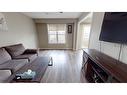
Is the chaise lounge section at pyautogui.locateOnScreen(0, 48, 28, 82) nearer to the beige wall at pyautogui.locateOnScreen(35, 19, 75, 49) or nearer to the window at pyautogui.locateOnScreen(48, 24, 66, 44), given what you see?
the beige wall at pyautogui.locateOnScreen(35, 19, 75, 49)

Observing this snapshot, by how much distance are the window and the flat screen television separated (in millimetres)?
5003

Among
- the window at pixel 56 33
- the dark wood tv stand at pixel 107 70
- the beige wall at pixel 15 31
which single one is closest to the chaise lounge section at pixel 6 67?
the beige wall at pixel 15 31

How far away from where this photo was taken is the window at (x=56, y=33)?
6.91 metres

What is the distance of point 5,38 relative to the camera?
3.52 meters

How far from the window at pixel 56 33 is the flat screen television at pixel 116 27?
5003mm

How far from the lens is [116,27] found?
1688 mm

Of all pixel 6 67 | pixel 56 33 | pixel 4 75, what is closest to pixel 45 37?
pixel 56 33

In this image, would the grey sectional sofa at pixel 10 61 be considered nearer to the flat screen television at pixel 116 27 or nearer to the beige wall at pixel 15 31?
the beige wall at pixel 15 31

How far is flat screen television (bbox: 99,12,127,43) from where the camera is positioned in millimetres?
1475

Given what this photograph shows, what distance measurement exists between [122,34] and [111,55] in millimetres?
657

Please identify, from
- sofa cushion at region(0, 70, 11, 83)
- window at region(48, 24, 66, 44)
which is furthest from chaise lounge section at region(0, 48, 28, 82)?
window at region(48, 24, 66, 44)

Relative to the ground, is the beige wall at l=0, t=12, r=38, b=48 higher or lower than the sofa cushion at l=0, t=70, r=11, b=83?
higher

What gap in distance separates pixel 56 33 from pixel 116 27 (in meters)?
5.60
